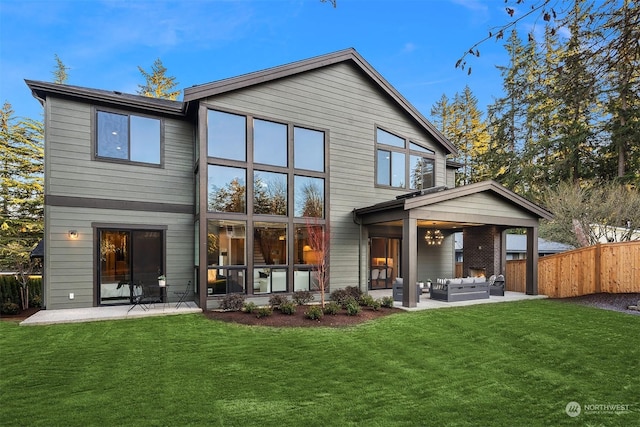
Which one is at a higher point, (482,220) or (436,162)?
(436,162)

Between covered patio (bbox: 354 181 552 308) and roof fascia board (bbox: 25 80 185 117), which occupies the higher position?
roof fascia board (bbox: 25 80 185 117)

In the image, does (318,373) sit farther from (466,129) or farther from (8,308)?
(466,129)

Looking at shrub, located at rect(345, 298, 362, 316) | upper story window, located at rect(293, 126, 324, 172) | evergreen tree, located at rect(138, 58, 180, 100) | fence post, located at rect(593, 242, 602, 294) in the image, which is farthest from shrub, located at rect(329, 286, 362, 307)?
evergreen tree, located at rect(138, 58, 180, 100)

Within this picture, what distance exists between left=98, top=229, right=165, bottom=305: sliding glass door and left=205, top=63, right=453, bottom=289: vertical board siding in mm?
5179

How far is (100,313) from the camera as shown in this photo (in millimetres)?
8617

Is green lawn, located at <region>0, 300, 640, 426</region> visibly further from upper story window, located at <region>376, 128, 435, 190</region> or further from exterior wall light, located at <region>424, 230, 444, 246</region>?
upper story window, located at <region>376, 128, 435, 190</region>

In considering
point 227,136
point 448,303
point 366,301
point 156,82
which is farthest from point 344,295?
point 156,82

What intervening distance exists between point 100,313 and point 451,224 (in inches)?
463

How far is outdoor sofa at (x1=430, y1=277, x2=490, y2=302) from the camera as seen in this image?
11125 mm

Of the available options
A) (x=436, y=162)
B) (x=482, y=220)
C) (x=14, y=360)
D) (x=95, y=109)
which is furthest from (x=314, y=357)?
(x=436, y=162)

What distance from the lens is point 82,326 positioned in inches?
300

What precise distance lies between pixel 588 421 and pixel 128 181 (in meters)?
11.1

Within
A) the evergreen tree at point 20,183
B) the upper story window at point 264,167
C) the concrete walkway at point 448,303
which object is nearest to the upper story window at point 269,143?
the upper story window at point 264,167

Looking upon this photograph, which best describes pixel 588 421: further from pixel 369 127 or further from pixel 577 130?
pixel 577 130
